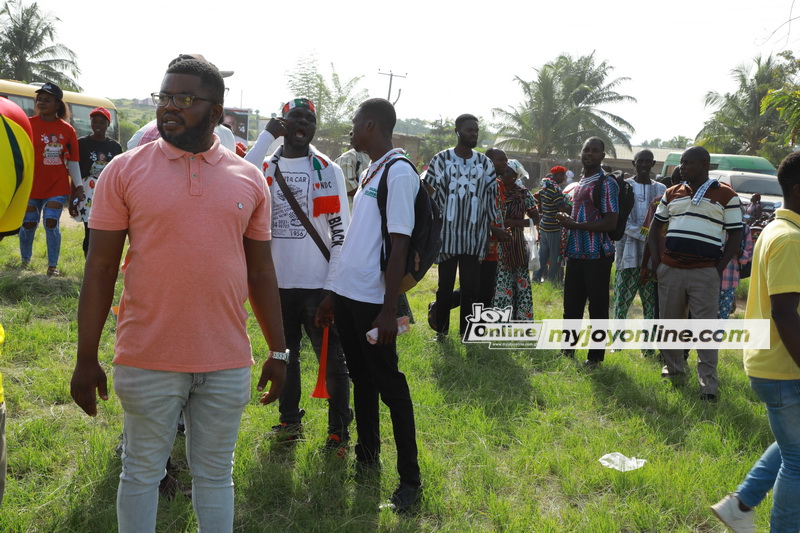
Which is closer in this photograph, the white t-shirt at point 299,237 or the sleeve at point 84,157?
the white t-shirt at point 299,237

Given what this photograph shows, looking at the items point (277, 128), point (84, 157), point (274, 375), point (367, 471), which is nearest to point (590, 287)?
point (367, 471)

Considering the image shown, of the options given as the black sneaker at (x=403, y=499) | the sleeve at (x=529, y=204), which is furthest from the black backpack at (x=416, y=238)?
the sleeve at (x=529, y=204)

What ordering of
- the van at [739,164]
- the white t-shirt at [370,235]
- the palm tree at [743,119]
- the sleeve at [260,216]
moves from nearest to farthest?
1. the sleeve at [260,216]
2. the white t-shirt at [370,235]
3. the van at [739,164]
4. the palm tree at [743,119]

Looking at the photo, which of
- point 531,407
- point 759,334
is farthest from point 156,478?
point 531,407

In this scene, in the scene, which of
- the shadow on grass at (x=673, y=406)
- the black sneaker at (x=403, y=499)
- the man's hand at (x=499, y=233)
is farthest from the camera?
the man's hand at (x=499, y=233)

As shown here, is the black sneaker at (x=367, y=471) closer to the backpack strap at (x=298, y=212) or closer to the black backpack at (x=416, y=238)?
the black backpack at (x=416, y=238)

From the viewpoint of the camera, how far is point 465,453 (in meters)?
3.97

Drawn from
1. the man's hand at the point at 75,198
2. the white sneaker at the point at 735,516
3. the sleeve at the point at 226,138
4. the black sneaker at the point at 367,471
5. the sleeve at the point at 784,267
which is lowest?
the black sneaker at the point at 367,471

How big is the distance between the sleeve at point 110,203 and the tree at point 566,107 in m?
39.3

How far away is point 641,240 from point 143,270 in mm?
5831

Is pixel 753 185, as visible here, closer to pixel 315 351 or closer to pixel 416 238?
pixel 315 351

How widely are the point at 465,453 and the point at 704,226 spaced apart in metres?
2.75

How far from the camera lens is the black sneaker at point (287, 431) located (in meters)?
3.97

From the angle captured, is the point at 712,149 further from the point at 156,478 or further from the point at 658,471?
the point at 156,478
